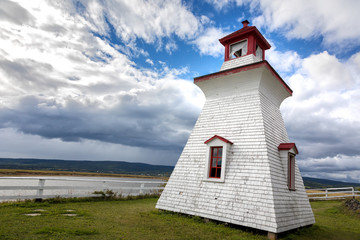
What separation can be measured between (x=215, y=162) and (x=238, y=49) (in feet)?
18.0

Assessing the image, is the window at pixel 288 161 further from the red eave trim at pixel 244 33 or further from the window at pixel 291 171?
the red eave trim at pixel 244 33

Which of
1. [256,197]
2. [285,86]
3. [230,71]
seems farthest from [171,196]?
[285,86]

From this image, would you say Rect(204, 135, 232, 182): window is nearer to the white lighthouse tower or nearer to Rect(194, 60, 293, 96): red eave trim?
the white lighthouse tower

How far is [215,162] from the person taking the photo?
27.2 feet

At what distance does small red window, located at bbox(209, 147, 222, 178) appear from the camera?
8094 millimetres

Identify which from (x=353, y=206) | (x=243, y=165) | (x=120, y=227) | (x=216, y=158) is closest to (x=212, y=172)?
(x=216, y=158)

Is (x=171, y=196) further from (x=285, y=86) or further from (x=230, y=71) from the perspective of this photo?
(x=285, y=86)

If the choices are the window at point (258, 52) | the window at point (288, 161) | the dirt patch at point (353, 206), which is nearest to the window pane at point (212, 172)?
the window at point (288, 161)

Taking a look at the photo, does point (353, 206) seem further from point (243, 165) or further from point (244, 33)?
point (244, 33)

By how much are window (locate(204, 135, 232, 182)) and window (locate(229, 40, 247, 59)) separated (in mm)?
4464

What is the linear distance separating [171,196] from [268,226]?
3.64 metres

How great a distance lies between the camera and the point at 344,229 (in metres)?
8.59

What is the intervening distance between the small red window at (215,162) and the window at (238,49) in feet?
15.4

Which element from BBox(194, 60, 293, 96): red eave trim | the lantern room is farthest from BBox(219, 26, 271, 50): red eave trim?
BBox(194, 60, 293, 96): red eave trim
